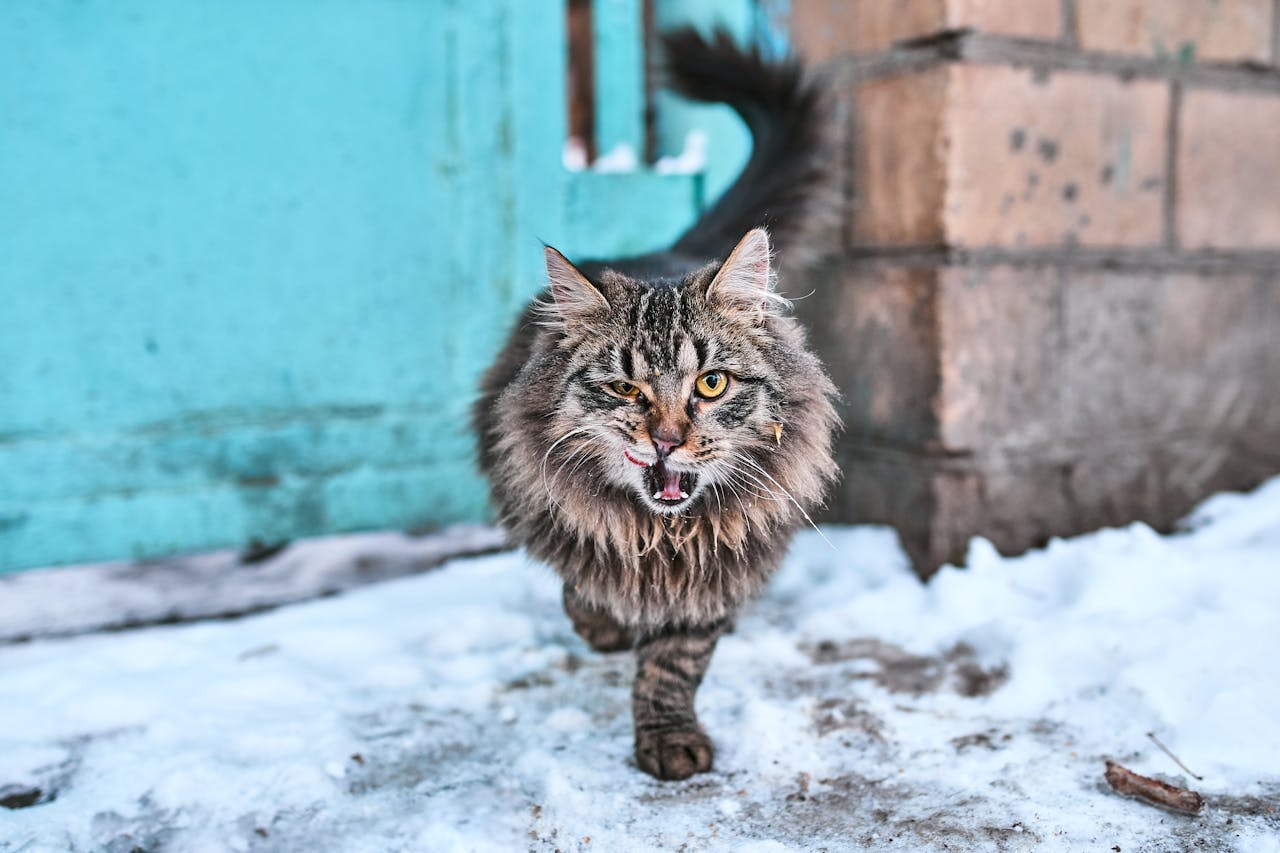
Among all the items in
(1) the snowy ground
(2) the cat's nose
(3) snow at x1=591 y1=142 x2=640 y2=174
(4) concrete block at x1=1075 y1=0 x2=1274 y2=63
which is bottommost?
(1) the snowy ground

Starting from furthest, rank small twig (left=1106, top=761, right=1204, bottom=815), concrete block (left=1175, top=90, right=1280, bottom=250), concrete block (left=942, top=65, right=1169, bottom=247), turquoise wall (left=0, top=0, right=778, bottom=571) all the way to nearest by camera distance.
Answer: concrete block (left=1175, top=90, right=1280, bottom=250) < turquoise wall (left=0, top=0, right=778, bottom=571) < concrete block (left=942, top=65, right=1169, bottom=247) < small twig (left=1106, top=761, right=1204, bottom=815)

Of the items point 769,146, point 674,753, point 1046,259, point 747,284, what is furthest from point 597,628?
point 1046,259

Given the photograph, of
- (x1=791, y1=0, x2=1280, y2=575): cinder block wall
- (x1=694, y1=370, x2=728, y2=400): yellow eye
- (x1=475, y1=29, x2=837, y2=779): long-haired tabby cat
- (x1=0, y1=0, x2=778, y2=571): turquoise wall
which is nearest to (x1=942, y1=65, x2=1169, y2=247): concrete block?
(x1=791, y1=0, x2=1280, y2=575): cinder block wall

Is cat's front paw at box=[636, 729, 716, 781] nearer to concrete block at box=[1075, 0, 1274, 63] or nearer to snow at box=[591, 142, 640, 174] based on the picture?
concrete block at box=[1075, 0, 1274, 63]

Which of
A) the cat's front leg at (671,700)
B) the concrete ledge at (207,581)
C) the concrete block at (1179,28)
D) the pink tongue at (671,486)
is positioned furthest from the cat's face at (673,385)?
the concrete block at (1179,28)

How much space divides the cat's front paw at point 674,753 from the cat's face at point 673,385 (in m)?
0.44

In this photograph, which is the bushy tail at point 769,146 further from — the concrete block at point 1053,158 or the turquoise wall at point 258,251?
the turquoise wall at point 258,251

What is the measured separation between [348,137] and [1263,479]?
305 cm

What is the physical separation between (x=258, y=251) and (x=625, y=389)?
1.60 m

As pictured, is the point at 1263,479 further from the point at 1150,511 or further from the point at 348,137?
the point at 348,137

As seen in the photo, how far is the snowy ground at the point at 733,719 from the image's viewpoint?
5.36ft

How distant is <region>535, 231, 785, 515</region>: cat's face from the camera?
1778 mm

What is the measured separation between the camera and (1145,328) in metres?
2.87

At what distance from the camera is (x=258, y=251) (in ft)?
9.47
